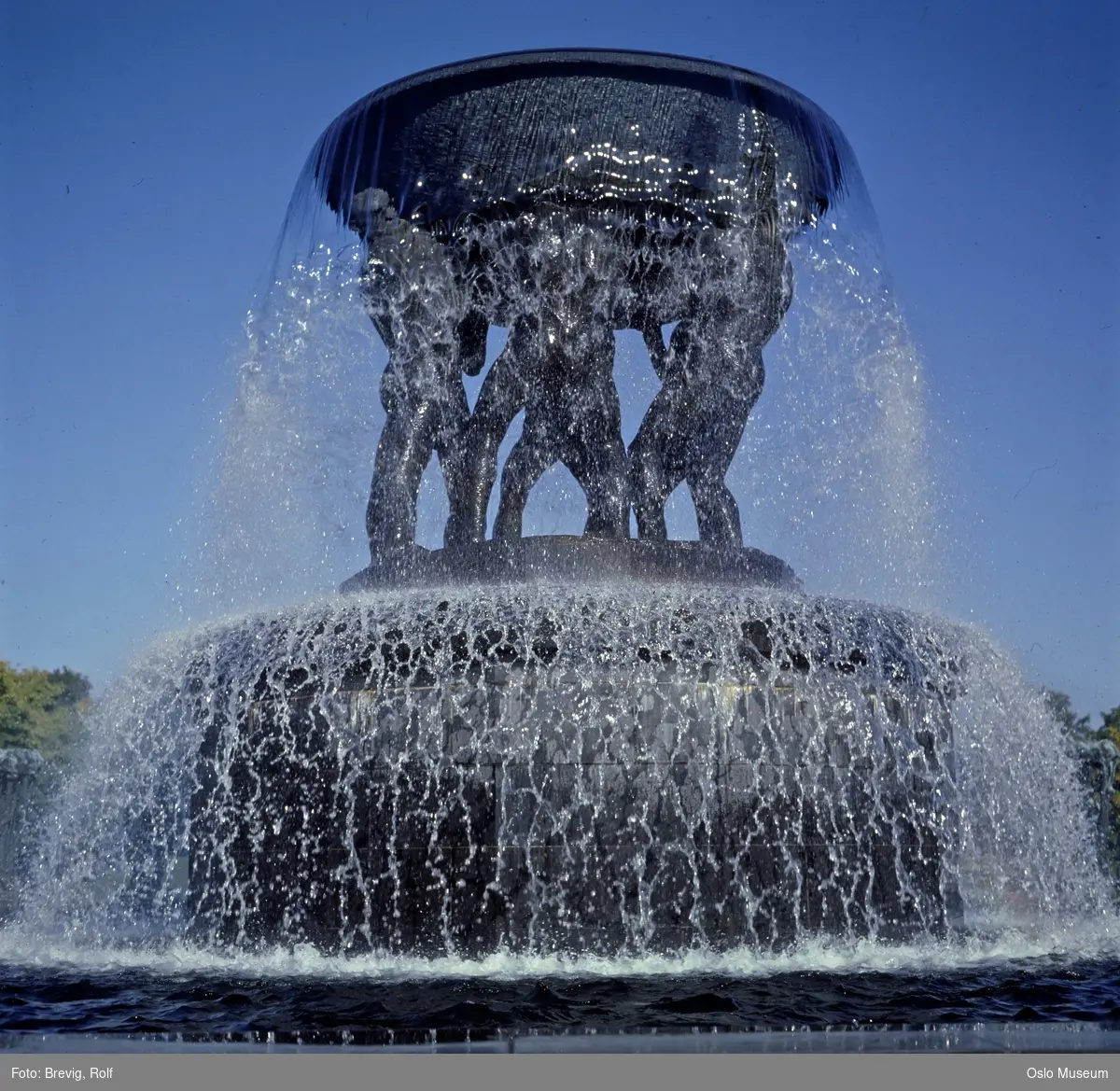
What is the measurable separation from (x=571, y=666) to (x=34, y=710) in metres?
27.0

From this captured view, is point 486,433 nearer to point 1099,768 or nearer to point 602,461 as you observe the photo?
point 602,461

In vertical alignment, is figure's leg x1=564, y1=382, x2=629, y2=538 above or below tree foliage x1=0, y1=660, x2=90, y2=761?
below

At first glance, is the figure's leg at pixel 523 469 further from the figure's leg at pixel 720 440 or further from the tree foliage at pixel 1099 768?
the tree foliage at pixel 1099 768

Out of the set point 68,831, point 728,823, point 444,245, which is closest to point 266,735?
point 68,831

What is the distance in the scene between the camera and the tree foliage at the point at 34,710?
31.9 metres

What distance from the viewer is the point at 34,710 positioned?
32625mm

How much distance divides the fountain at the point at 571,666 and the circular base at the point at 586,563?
1.0 inches

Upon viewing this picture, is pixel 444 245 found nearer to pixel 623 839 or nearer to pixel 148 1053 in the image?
pixel 623 839

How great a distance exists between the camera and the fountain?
27.3ft

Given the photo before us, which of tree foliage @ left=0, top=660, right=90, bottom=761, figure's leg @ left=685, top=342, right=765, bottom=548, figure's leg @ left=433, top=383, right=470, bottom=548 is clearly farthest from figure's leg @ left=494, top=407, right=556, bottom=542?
tree foliage @ left=0, top=660, right=90, bottom=761

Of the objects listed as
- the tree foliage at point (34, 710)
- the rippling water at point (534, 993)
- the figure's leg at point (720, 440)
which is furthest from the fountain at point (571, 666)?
the tree foliage at point (34, 710)

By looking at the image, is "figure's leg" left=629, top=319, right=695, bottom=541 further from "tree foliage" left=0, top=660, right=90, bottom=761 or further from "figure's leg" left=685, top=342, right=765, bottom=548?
"tree foliage" left=0, top=660, right=90, bottom=761

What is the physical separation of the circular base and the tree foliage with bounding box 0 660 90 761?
2262 cm

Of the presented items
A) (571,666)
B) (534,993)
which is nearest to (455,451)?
(571,666)
